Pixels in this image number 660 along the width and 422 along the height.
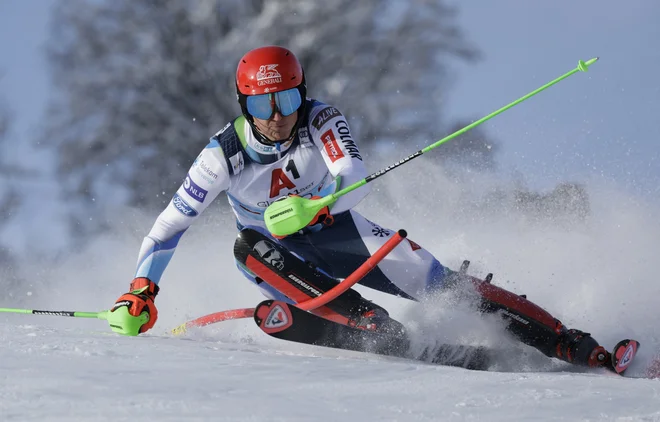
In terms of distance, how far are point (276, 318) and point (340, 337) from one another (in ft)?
1.28

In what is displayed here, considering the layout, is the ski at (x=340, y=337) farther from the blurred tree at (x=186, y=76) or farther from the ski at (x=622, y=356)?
the blurred tree at (x=186, y=76)

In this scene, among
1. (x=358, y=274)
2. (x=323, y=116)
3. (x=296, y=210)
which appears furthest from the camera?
(x=323, y=116)

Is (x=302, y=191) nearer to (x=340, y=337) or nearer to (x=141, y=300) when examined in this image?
(x=340, y=337)

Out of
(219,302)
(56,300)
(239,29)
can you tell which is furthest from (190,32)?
(219,302)

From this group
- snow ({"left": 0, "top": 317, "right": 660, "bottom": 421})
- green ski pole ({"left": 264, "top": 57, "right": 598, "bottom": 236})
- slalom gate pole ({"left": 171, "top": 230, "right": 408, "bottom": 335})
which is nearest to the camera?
snow ({"left": 0, "top": 317, "right": 660, "bottom": 421})

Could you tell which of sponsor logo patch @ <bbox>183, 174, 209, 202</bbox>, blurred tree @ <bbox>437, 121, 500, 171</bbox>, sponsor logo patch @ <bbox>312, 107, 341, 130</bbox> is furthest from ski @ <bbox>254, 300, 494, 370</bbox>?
blurred tree @ <bbox>437, 121, 500, 171</bbox>

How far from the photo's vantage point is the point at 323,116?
16.9ft

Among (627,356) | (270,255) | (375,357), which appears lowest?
(627,356)

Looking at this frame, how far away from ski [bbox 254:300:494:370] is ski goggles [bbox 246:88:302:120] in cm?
110

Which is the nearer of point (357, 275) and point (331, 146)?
point (357, 275)

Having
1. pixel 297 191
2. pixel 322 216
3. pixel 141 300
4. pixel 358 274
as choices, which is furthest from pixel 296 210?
pixel 141 300

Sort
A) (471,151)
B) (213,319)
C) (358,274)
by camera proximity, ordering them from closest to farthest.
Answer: (358,274) < (213,319) < (471,151)

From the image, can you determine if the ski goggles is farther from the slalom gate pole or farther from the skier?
the slalom gate pole

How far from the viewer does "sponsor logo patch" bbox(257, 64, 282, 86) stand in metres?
4.87
